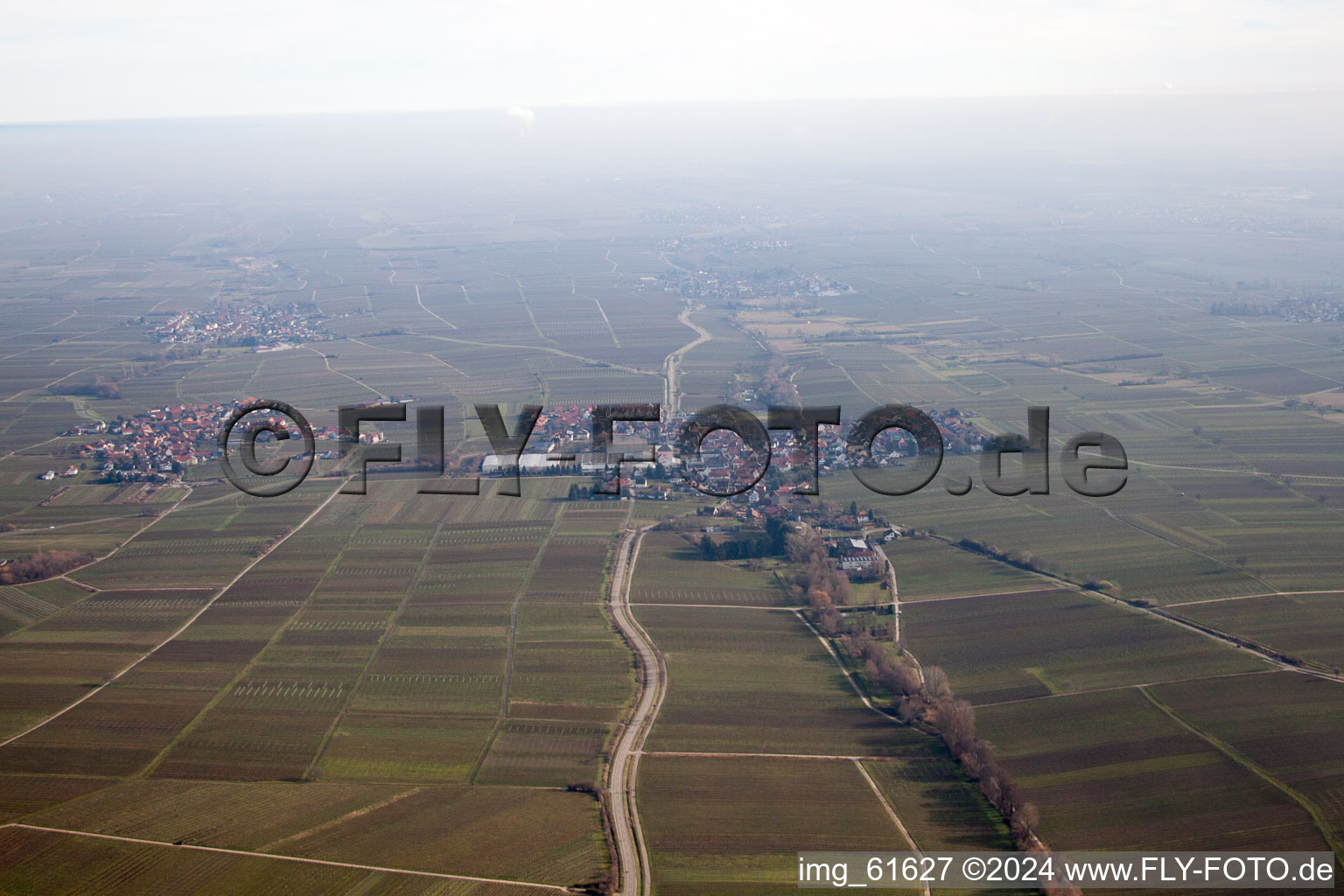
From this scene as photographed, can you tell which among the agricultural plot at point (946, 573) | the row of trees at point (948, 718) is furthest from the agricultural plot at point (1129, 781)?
the agricultural plot at point (946, 573)

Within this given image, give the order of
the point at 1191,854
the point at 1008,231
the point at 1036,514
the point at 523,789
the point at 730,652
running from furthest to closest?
the point at 1008,231, the point at 1036,514, the point at 730,652, the point at 523,789, the point at 1191,854

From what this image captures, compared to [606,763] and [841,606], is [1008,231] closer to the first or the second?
[841,606]

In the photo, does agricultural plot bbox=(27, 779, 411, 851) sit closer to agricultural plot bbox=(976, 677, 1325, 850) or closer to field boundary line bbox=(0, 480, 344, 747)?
field boundary line bbox=(0, 480, 344, 747)

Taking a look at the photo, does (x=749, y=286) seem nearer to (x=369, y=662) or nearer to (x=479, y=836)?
(x=369, y=662)

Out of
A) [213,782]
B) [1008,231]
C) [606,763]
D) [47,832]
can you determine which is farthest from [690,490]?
[1008,231]

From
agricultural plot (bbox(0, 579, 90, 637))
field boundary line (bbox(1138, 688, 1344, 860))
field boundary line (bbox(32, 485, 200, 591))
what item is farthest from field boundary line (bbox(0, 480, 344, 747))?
field boundary line (bbox(1138, 688, 1344, 860))

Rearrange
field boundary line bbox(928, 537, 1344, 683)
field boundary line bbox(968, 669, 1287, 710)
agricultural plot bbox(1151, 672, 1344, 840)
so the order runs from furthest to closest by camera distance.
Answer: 1. field boundary line bbox(928, 537, 1344, 683)
2. field boundary line bbox(968, 669, 1287, 710)
3. agricultural plot bbox(1151, 672, 1344, 840)
